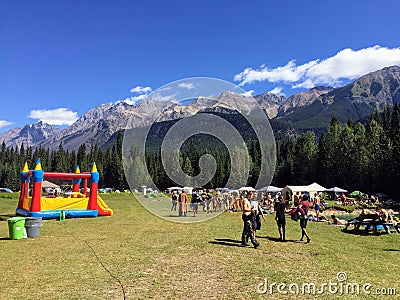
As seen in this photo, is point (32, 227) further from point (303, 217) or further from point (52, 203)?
point (303, 217)

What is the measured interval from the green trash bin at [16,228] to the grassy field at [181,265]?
14.7 inches

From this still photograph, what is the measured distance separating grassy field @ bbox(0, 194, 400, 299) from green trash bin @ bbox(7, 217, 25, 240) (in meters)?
0.37

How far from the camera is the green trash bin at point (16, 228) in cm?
1446

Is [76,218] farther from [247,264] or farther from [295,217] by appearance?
[247,264]

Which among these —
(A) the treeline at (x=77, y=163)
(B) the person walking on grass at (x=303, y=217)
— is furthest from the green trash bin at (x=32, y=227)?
(A) the treeline at (x=77, y=163)

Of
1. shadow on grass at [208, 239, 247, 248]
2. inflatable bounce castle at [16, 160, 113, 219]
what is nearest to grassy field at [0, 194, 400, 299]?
shadow on grass at [208, 239, 247, 248]

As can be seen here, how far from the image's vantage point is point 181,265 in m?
9.80

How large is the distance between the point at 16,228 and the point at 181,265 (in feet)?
27.4

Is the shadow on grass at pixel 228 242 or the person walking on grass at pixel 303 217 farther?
the person walking on grass at pixel 303 217

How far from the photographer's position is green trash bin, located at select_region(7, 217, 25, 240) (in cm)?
1446

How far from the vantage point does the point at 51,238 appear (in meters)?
15.0

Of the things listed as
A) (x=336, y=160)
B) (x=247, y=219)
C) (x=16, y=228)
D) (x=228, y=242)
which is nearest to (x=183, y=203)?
(x=228, y=242)

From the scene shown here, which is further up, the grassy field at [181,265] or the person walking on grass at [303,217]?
the person walking on grass at [303,217]

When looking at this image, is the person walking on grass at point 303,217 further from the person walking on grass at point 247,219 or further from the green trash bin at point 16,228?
the green trash bin at point 16,228
